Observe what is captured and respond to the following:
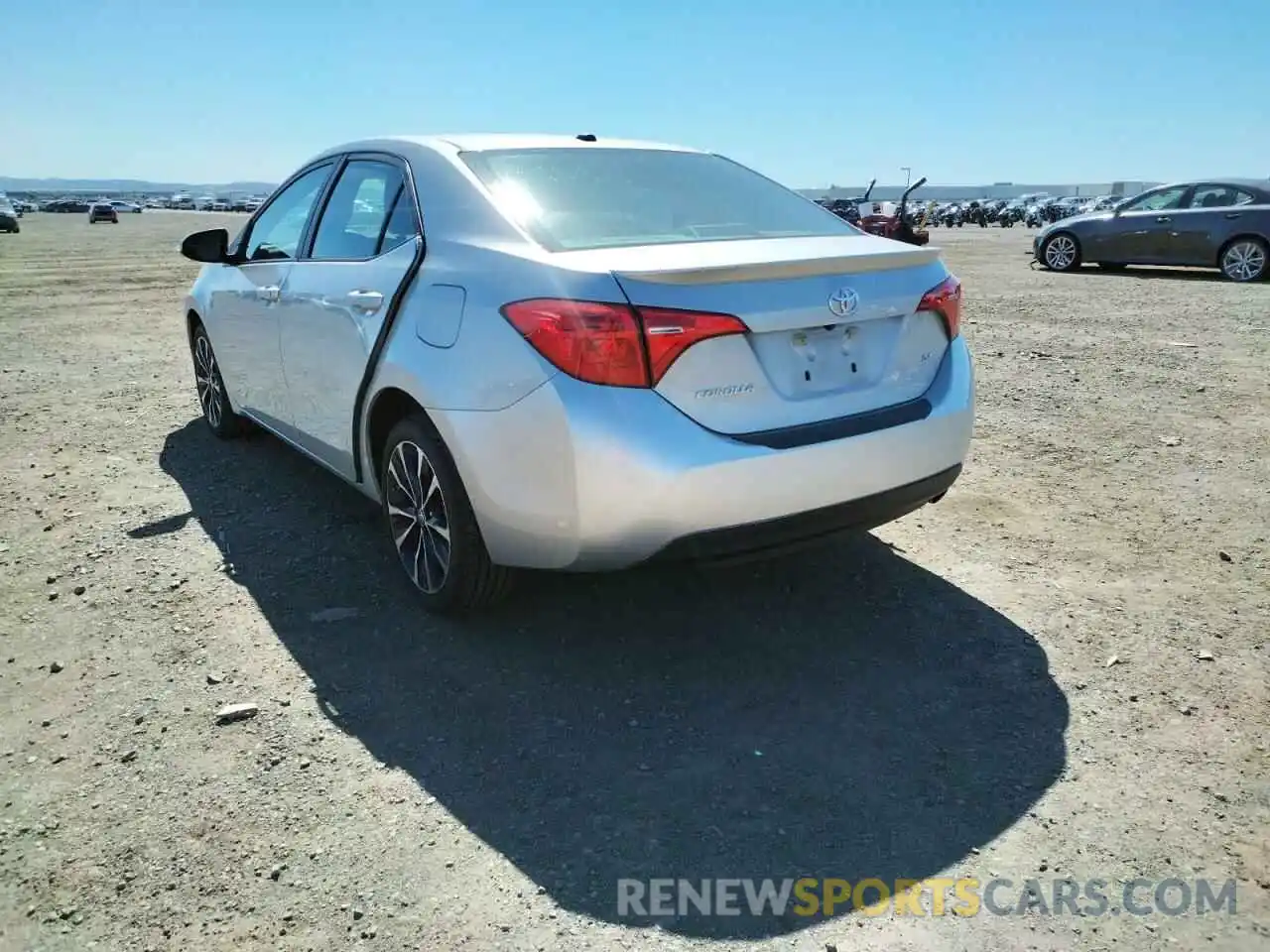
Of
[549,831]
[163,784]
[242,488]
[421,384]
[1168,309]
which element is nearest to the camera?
[549,831]

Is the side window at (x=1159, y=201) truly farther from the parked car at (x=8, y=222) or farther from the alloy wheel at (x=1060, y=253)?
the parked car at (x=8, y=222)

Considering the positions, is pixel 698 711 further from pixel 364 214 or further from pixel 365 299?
pixel 364 214

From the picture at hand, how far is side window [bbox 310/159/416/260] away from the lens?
3.56 metres

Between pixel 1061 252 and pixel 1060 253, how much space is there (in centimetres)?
3

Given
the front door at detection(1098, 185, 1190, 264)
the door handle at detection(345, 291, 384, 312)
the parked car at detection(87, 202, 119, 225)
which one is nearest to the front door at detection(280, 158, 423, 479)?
the door handle at detection(345, 291, 384, 312)

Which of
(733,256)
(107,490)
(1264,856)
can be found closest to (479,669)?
(733,256)

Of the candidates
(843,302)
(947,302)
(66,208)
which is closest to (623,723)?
(843,302)

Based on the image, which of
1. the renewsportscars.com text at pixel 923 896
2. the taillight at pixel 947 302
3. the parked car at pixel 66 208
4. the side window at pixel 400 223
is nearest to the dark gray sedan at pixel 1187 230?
the taillight at pixel 947 302

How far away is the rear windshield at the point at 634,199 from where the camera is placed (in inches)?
122

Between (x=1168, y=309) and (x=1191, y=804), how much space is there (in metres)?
9.76

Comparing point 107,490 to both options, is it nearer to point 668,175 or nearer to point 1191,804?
point 668,175

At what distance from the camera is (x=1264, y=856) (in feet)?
7.27

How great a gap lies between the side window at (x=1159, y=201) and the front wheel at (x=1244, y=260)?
1.12m

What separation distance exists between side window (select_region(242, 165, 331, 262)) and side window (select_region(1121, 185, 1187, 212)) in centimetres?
1445
